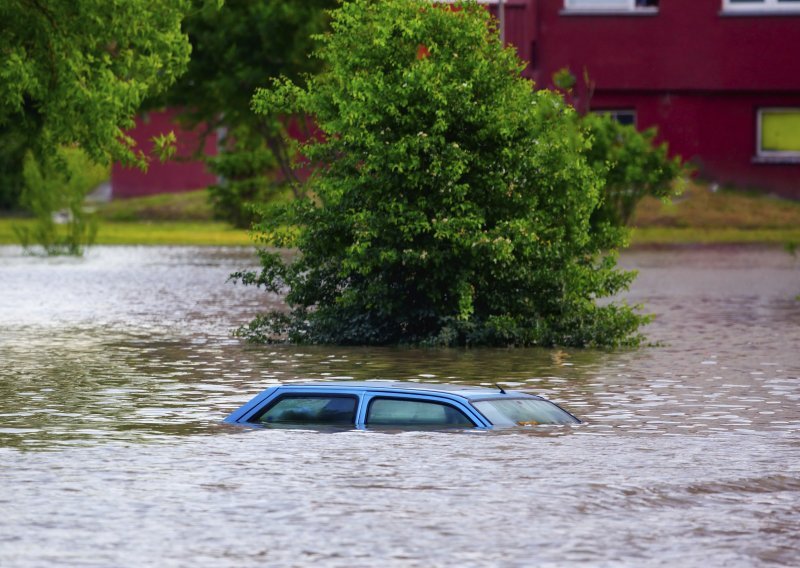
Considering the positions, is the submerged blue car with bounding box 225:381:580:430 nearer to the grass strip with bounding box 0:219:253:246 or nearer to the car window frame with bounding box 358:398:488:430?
the car window frame with bounding box 358:398:488:430

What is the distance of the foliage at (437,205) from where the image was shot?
981 inches

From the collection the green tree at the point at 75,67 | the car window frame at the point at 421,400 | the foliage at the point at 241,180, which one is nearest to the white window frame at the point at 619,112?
the foliage at the point at 241,180

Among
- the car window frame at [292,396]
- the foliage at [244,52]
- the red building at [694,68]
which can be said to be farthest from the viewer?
the red building at [694,68]

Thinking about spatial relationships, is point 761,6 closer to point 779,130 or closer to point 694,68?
point 694,68

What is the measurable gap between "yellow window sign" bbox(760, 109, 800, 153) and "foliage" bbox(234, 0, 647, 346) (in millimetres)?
30273

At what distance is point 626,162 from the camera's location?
Result: 50.3 metres

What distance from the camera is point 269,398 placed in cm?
1630

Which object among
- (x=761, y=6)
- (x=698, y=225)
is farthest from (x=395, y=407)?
(x=761, y=6)

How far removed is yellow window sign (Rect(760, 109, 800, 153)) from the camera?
181ft

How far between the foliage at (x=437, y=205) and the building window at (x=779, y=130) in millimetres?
30259

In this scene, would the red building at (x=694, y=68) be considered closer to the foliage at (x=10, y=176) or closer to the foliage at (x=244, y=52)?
the foliage at (x=244, y=52)

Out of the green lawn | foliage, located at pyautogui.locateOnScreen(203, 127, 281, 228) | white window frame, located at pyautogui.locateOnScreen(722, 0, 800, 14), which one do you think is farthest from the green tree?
foliage, located at pyautogui.locateOnScreen(203, 127, 281, 228)

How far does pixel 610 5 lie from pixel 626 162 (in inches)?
245

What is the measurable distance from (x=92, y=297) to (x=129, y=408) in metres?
17.2
